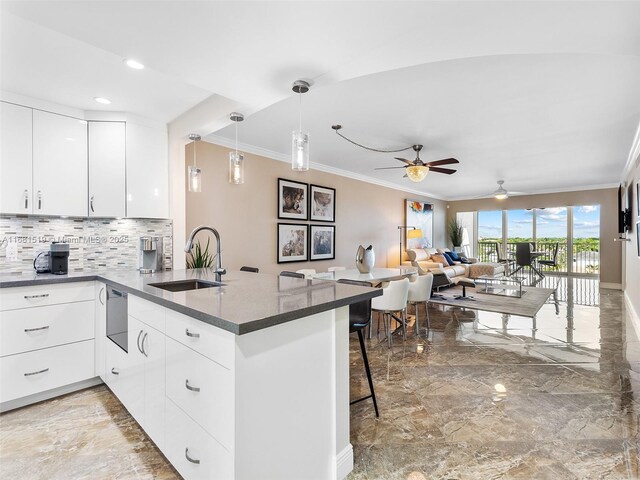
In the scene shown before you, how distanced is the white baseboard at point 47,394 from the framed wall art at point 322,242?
11.9 feet

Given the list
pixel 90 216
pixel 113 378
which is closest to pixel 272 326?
pixel 113 378

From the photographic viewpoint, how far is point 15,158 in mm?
2639

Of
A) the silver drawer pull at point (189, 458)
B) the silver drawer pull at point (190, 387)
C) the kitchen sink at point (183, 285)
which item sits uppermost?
the kitchen sink at point (183, 285)

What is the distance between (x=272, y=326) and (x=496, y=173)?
267 inches

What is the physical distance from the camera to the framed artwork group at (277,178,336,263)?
5.29 m

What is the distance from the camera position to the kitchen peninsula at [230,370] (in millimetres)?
1256

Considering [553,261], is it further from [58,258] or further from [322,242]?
[58,258]

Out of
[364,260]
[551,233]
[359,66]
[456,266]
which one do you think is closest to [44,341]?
[359,66]

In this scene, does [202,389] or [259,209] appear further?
[259,209]

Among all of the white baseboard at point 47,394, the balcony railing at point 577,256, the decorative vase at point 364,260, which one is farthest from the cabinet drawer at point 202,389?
the balcony railing at point 577,256

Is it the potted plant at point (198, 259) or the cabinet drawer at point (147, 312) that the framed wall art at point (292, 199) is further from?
the cabinet drawer at point (147, 312)

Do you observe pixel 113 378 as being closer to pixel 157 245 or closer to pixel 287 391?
pixel 157 245

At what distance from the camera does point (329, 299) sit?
1561 mm

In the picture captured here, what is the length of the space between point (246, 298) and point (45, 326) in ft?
6.06
